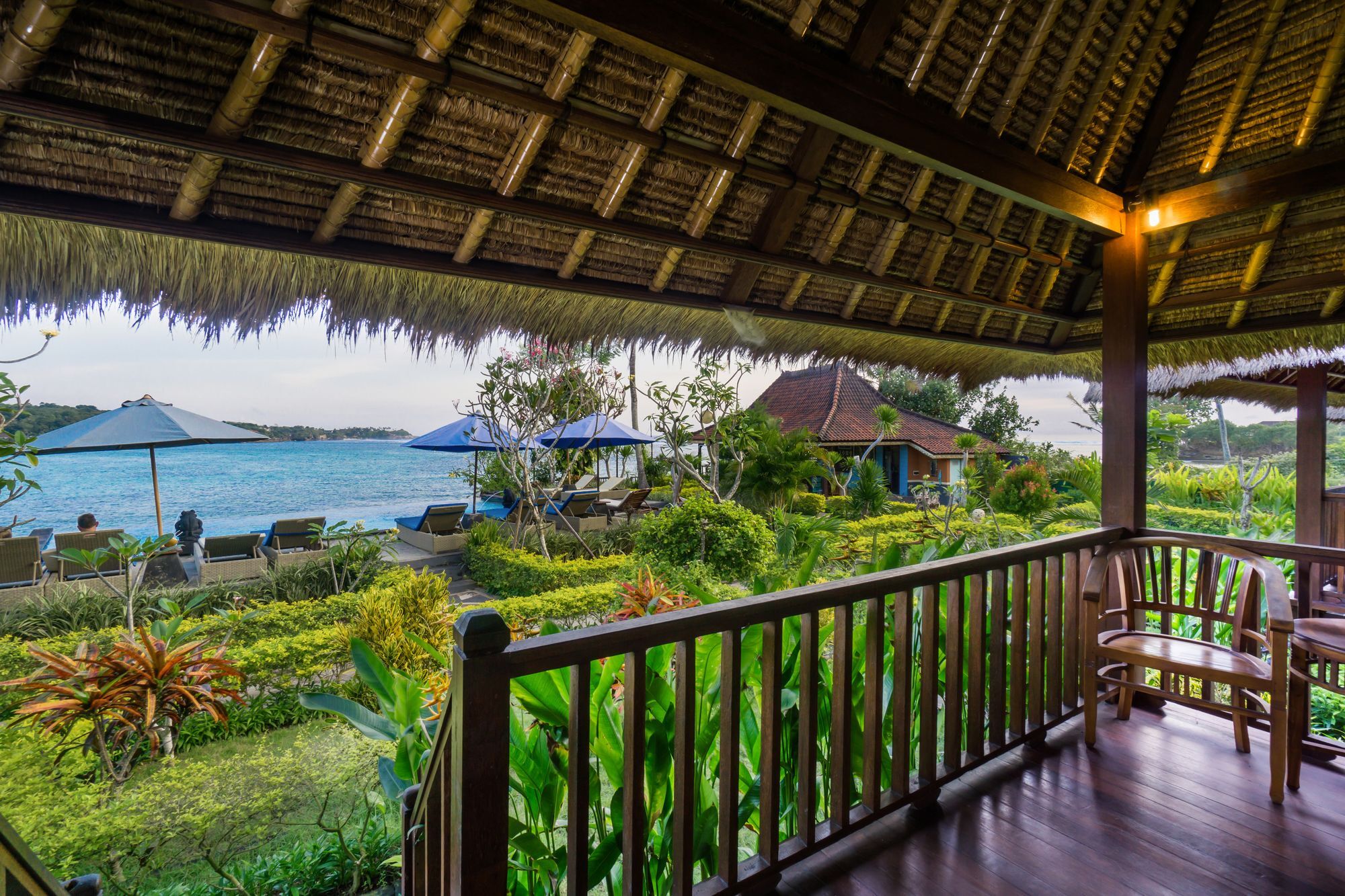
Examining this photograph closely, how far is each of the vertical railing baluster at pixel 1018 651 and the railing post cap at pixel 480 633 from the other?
187 centimetres

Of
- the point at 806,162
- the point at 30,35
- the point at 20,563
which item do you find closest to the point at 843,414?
the point at 806,162

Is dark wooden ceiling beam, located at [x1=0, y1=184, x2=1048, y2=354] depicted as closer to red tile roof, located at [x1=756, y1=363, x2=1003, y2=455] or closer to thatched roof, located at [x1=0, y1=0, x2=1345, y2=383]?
thatched roof, located at [x1=0, y1=0, x2=1345, y2=383]

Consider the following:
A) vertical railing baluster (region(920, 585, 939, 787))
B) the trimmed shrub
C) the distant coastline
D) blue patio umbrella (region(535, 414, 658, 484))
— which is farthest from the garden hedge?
the distant coastline

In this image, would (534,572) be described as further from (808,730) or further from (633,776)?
(633,776)

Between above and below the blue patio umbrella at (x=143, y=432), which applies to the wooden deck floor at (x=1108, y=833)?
below

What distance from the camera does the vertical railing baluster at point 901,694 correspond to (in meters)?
1.82

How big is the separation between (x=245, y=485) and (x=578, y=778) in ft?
150

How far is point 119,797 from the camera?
9.12 ft

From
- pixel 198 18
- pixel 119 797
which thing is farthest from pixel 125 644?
pixel 198 18

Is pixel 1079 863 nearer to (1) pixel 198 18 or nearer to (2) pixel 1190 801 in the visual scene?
(2) pixel 1190 801

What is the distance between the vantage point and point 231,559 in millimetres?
7105

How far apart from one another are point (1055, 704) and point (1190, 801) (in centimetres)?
50

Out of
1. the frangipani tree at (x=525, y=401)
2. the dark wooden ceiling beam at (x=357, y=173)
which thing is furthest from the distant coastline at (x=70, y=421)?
the dark wooden ceiling beam at (x=357, y=173)

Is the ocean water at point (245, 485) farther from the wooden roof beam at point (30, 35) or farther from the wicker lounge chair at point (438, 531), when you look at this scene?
the wooden roof beam at point (30, 35)
